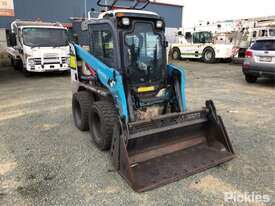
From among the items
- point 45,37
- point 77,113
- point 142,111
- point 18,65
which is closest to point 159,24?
point 142,111

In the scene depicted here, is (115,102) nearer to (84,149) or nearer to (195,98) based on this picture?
(84,149)

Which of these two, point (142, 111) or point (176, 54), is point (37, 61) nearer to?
point (142, 111)

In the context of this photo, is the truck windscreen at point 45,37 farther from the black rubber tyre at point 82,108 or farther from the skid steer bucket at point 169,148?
the skid steer bucket at point 169,148

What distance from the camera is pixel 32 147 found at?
417 cm

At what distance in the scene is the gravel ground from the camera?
2887 millimetres

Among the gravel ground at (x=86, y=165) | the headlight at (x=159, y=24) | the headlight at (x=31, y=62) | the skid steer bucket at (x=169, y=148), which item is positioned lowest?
the gravel ground at (x=86, y=165)

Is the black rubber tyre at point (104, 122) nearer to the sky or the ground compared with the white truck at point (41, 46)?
nearer to the ground

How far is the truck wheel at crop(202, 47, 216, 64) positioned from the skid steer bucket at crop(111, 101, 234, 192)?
13.6 meters

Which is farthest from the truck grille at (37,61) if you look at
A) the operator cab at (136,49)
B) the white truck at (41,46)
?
the operator cab at (136,49)

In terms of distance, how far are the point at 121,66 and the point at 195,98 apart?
405cm

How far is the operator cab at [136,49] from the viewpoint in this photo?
3795 mm

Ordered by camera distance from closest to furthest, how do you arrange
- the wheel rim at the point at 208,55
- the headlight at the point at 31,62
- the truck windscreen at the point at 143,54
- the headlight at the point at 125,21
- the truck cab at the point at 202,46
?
the headlight at the point at 125,21, the truck windscreen at the point at 143,54, the headlight at the point at 31,62, the truck cab at the point at 202,46, the wheel rim at the point at 208,55

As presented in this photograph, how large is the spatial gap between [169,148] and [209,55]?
1436cm

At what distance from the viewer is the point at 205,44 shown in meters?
17.0
